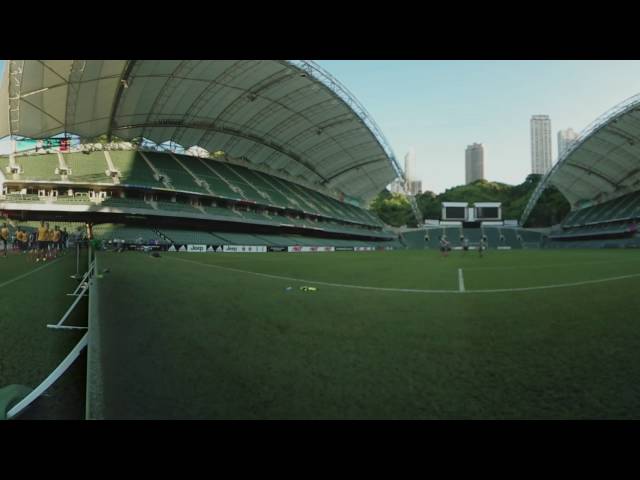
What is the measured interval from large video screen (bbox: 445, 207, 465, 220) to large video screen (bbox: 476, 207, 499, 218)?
3.43 m

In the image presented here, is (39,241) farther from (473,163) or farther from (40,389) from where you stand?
(473,163)

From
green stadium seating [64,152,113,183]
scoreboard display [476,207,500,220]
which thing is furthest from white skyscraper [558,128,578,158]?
green stadium seating [64,152,113,183]

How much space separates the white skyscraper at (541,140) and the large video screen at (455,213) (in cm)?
1776

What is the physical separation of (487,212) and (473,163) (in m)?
28.3

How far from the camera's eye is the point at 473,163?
9406 cm

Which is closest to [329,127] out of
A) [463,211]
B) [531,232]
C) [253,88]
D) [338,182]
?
[253,88]

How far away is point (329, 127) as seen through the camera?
38.9 meters

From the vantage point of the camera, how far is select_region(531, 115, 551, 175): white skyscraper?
42656 mm

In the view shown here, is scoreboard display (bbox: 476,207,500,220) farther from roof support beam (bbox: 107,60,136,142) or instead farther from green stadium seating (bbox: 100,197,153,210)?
roof support beam (bbox: 107,60,136,142)

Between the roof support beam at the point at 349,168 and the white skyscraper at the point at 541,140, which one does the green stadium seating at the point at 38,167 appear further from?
the white skyscraper at the point at 541,140

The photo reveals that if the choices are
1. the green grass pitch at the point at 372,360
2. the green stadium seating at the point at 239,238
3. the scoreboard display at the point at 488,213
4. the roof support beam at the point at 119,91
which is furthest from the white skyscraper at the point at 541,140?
the green grass pitch at the point at 372,360

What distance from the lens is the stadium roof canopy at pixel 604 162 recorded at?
35.4m

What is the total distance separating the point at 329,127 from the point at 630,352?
39253 millimetres
